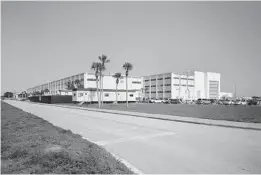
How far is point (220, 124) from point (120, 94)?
5290 cm

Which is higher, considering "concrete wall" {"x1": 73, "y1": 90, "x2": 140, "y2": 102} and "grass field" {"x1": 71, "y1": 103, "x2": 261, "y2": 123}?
"concrete wall" {"x1": 73, "y1": 90, "x2": 140, "y2": 102}

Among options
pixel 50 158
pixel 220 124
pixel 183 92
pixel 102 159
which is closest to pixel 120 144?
pixel 102 159

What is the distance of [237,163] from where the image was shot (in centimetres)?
645

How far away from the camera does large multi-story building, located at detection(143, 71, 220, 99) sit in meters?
112

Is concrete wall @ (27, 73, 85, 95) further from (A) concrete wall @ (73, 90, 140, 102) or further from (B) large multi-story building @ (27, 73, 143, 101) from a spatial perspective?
(A) concrete wall @ (73, 90, 140, 102)

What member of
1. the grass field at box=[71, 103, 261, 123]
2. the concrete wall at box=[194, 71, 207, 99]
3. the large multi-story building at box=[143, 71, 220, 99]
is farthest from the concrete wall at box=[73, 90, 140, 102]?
the concrete wall at box=[194, 71, 207, 99]

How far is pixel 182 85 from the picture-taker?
378 feet

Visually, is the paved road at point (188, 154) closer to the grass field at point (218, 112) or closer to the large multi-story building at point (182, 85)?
the grass field at point (218, 112)

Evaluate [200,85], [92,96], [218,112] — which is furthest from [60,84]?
[218,112]

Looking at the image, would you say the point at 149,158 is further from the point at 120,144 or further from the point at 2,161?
the point at 2,161

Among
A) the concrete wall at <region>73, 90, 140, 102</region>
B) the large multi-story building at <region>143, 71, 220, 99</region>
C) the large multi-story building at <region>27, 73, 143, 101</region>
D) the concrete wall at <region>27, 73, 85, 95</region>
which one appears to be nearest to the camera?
the concrete wall at <region>73, 90, 140, 102</region>

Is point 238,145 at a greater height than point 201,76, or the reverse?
point 201,76

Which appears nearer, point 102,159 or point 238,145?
point 102,159

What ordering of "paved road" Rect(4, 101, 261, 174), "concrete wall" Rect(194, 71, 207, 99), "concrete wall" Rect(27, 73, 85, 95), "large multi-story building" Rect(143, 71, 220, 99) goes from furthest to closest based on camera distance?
"concrete wall" Rect(194, 71, 207, 99), "large multi-story building" Rect(143, 71, 220, 99), "concrete wall" Rect(27, 73, 85, 95), "paved road" Rect(4, 101, 261, 174)
